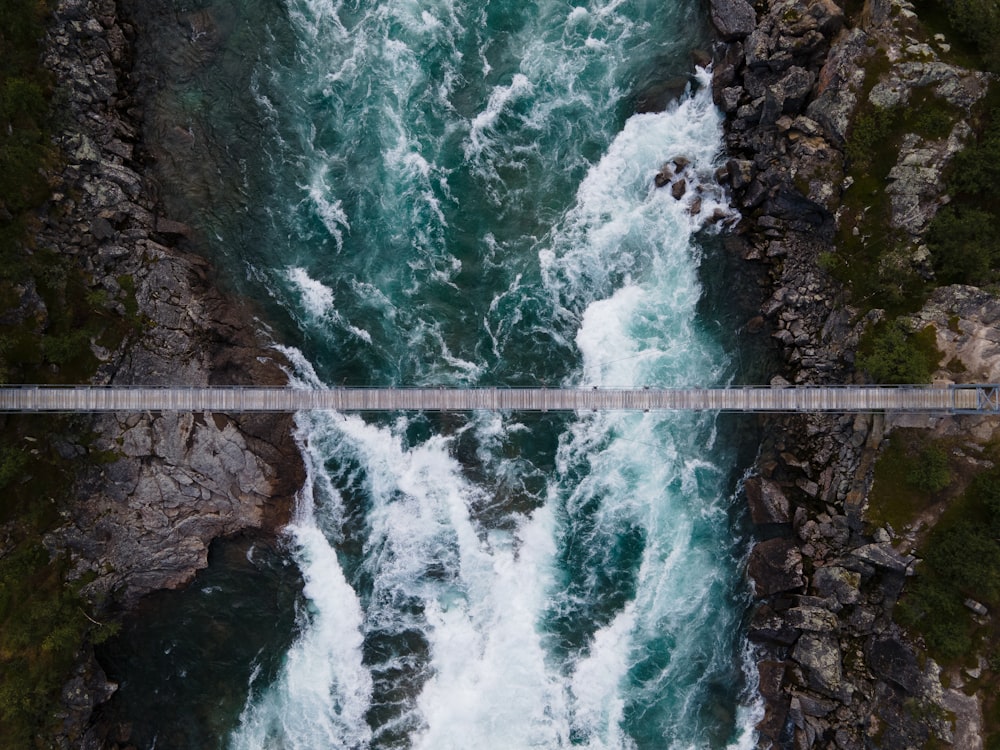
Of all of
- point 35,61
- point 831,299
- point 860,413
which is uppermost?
point 35,61

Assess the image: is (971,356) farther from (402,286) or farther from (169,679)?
(169,679)

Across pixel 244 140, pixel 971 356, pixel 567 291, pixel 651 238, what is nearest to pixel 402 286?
pixel 567 291

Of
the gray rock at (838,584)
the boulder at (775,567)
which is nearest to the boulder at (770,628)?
the boulder at (775,567)

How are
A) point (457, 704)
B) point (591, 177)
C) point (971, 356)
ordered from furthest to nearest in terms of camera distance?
point (591, 177) → point (457, 704) → point (971, 356)

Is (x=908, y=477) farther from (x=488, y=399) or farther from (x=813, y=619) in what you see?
(x=488, y=399)

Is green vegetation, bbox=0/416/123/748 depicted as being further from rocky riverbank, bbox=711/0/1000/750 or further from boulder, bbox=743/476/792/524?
rocky riverbank, bbox=711/0/1000/750

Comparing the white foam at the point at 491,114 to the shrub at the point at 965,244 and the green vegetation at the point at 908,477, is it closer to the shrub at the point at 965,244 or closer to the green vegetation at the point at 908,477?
the shrub at the point at 965,244

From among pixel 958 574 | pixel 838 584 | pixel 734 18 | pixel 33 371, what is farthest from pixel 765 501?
pixel 33 371
